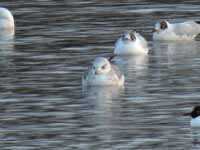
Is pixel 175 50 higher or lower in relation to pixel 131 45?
lower

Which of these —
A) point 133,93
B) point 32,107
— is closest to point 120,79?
point 133,93

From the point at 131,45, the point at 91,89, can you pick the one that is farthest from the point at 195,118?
the point at 131,45

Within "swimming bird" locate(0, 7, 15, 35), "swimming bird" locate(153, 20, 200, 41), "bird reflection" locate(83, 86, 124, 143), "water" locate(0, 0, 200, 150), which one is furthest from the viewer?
"swimming bird" locate(0, 7, 15, 35)

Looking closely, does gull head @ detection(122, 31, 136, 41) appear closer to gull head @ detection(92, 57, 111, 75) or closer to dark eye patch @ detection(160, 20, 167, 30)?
dark eye patch @ detection(160, 20, 167, 30)

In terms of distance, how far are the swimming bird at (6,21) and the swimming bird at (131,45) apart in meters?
4.88

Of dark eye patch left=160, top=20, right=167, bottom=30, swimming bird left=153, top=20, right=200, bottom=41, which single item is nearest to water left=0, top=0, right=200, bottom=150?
swimming bird left=153, top=20, right=200, bottom=41

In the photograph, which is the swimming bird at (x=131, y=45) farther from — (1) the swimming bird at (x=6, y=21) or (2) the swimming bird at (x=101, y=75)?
(1) the swimming bird at (x=6, y=21)

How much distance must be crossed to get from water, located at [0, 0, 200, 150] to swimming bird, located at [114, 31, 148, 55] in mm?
275

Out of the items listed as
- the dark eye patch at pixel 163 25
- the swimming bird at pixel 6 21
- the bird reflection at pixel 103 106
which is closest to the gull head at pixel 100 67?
the bird reflection at pixel 103 106

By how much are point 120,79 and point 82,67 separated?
2559 millimetres

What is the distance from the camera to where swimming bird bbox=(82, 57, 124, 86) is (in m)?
28.4

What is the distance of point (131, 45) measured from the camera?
33531mm

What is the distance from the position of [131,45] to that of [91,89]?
17.9 feet

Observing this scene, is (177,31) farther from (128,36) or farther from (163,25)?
(128,36)
